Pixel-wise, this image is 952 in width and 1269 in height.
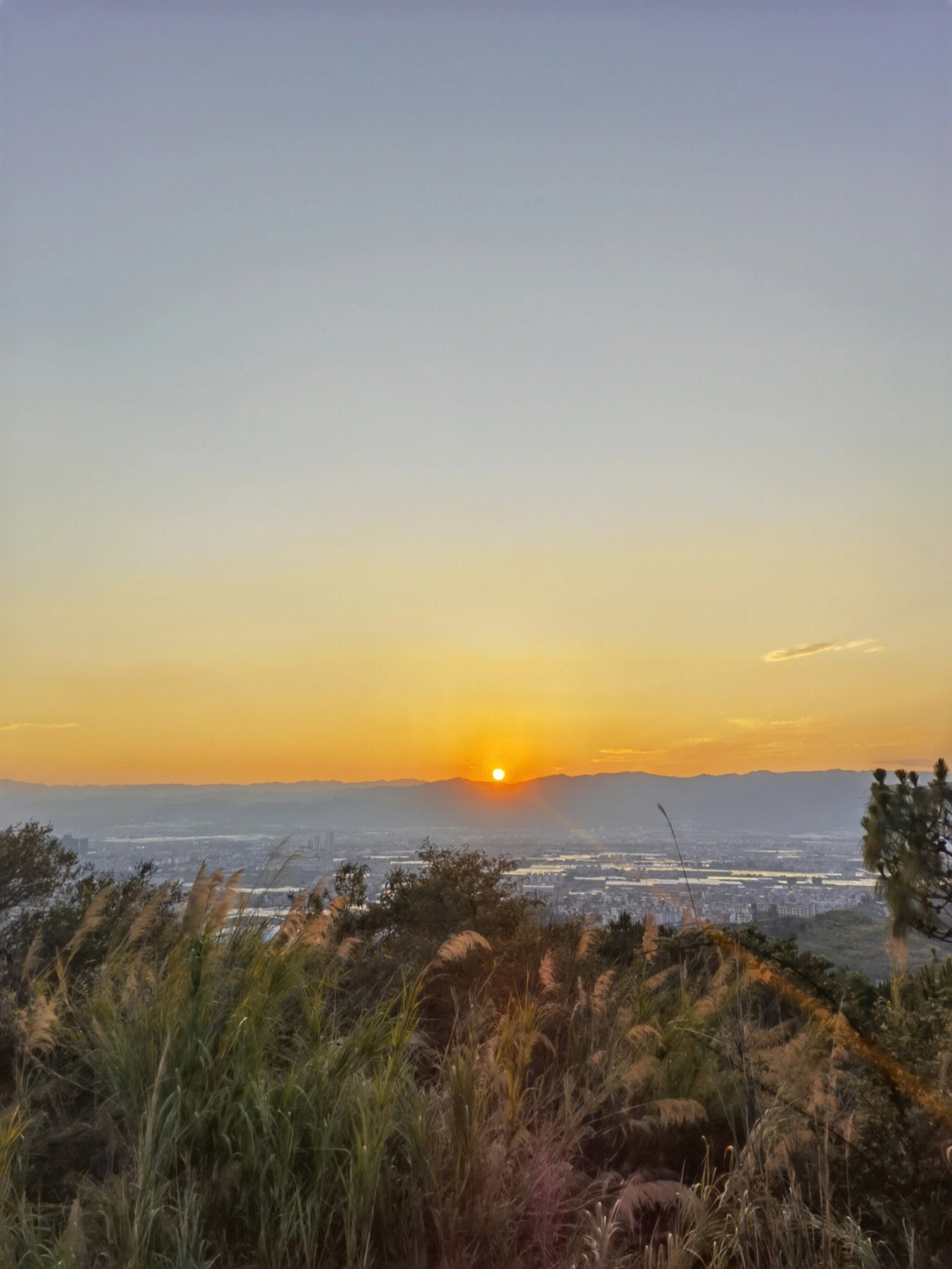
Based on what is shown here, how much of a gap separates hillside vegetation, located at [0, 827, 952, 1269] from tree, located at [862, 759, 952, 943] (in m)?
6.26

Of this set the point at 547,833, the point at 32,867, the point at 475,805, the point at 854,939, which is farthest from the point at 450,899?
the point at 475,805

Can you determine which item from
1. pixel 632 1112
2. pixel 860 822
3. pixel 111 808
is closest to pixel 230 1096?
pixel 632 1112

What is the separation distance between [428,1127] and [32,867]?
6.33m

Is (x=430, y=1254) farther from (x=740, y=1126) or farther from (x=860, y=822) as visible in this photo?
(x=860, y=822)

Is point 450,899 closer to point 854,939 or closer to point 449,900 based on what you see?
point 449,900

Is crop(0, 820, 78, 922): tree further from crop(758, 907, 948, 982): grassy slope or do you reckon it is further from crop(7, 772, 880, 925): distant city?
crop(758, 907, 948, 982): grassy slope

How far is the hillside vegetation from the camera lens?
3688 mm

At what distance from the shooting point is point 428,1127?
13.7 feet

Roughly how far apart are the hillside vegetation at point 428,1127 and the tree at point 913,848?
6.26m

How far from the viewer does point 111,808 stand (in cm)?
1680

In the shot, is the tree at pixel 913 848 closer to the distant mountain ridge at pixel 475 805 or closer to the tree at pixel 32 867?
the distant mountain ridge at pixel 475 805

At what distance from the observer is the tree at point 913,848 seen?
12.0m

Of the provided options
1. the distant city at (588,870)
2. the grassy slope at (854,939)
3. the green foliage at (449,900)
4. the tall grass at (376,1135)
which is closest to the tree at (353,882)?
the distant city at (588,870)

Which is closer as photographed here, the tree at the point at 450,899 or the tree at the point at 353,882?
the tree at the point at 450,899
